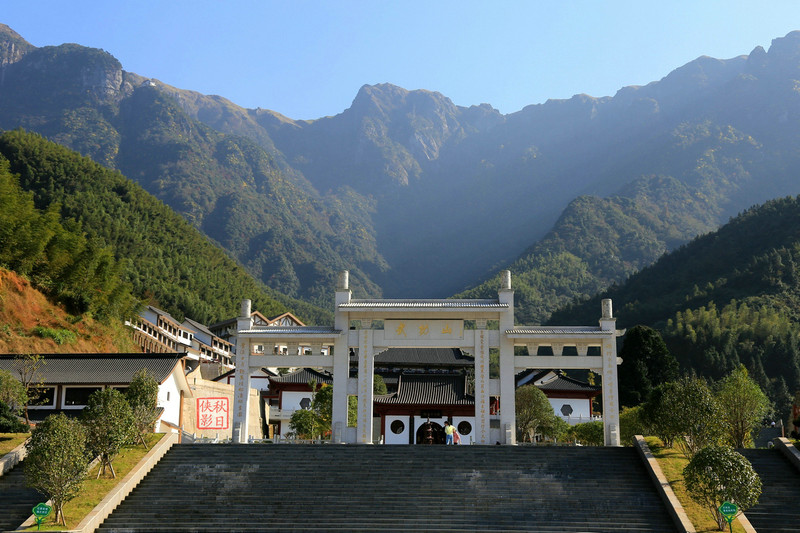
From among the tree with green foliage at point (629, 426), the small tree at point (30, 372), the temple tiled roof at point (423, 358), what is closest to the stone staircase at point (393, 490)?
the tree with green foliage at point (629, 426)

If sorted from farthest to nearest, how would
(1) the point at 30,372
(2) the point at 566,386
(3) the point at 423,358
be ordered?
(2) the point at 566,386
(3) the point at 423,358
(1) the point at 30,372

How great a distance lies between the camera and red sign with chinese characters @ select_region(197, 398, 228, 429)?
2753 cm

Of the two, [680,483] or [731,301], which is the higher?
[731,301]

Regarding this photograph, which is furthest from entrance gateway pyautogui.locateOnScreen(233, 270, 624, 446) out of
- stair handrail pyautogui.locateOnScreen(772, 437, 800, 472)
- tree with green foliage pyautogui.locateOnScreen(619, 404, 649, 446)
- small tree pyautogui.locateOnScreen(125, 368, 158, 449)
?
stair handrail pyautogui.locateOnScreen(772, 437, 800, 472)

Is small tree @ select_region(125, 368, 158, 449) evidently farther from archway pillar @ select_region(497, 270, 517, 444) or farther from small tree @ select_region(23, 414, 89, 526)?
archway pillar @ select_region(497, 270, 517, 444)

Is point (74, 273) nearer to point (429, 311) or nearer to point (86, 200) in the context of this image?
point (429, 311)

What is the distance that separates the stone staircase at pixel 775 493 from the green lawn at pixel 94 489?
1508 centimetres

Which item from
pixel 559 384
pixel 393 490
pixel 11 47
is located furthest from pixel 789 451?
pixel 11 47

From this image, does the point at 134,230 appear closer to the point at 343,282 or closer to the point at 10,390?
the point at 10,390

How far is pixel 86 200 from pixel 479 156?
137m

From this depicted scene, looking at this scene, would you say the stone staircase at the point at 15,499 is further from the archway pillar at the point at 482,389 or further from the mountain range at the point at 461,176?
the mountain range at the point at 461,176

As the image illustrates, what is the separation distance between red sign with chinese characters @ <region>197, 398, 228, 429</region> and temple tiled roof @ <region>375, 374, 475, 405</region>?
900cm

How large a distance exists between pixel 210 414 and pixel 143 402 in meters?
4.64

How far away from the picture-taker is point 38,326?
3759 cm
